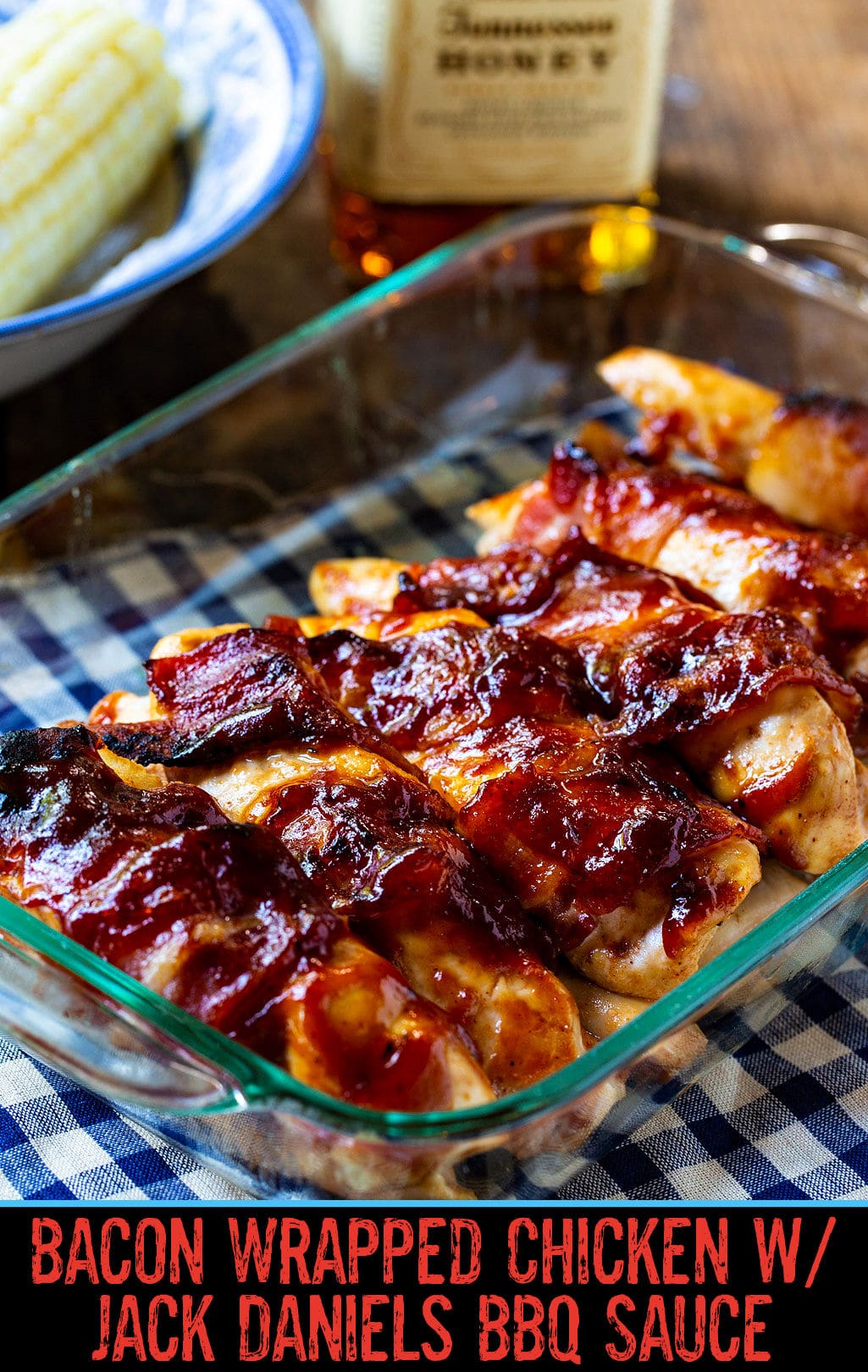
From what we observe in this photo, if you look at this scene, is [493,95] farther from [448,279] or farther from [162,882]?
Result: [162,882]

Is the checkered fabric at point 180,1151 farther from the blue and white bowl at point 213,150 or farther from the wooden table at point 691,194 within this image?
the wooden table at point 691,194

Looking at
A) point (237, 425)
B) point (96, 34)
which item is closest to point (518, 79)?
point (96, 34)

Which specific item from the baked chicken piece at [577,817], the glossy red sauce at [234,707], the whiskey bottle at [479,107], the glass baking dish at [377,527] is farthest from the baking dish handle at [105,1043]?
the whiskey bottle at [479,107]

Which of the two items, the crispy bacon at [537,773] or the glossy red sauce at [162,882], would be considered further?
the crispy bacon at [537,773]

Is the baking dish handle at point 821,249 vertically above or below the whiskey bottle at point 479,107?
below

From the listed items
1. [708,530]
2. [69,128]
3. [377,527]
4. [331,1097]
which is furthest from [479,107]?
[331,1097]

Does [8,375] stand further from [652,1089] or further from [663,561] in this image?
[652,1089]

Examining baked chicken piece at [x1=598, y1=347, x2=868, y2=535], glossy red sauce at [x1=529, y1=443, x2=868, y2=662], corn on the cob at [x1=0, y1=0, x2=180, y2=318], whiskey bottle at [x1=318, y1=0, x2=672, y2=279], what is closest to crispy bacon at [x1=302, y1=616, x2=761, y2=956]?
glossy red sauce at [x1=529, y1=443, x2=868, y2=662]

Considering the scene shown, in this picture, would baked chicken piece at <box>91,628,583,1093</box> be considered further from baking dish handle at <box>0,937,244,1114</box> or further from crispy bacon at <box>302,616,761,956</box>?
baking dish handle at <box>0,937,244,1114</box>
